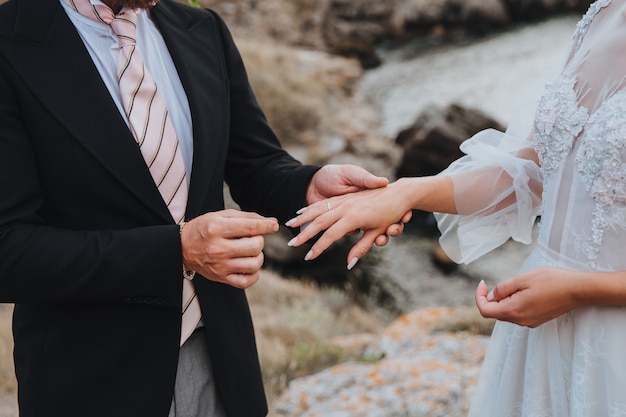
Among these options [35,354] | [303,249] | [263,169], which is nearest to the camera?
[35,354]

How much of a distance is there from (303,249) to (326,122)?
437cm

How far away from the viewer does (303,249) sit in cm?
845

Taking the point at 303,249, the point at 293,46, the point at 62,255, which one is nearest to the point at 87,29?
the point at 62,255

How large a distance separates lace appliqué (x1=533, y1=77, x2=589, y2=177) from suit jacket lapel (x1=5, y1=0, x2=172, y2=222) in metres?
1.02

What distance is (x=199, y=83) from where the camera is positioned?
191cm

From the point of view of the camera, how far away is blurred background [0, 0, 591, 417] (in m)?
3.91

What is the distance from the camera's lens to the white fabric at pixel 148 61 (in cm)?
176

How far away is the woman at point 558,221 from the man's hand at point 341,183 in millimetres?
29

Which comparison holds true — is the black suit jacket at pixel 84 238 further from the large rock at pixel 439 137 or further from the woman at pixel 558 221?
the large rock at pixel 439 137

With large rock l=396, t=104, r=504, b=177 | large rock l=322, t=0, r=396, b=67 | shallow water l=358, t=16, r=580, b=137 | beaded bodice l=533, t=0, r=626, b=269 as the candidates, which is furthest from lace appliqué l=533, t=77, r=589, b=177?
large rock l=322, t=0, r=396, b=67

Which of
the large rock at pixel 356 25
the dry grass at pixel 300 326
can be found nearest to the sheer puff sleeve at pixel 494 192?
the dry grass at pixel 300 326

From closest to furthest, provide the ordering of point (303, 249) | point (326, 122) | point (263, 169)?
point (263, 169)
point (303, 249)
point (326, 122)

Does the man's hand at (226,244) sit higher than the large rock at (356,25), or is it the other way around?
the man's hand at (226,244)

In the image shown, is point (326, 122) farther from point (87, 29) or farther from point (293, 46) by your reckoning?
point (87, 29)
